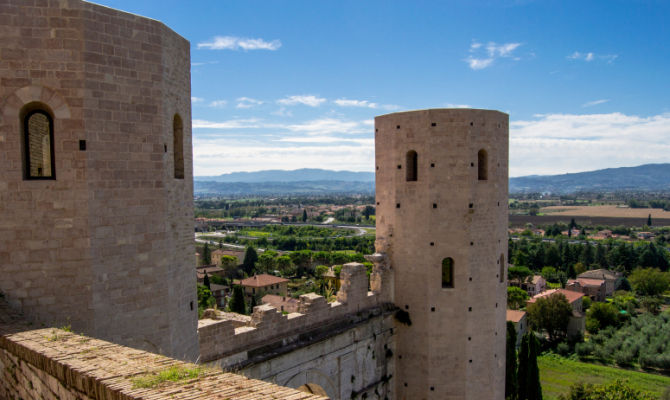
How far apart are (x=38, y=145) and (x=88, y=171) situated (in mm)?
1082

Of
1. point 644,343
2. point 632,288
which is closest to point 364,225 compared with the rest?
point 632,288

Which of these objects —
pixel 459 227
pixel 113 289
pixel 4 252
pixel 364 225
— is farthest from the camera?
pixel 364 225

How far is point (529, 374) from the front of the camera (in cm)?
2859

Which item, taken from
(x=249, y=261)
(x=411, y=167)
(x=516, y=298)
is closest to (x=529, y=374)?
(x=411, y=167)

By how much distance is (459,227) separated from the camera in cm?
1266

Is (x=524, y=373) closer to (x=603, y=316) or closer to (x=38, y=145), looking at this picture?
(x=38, y=145)

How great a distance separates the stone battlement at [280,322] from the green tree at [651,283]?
7100 cm

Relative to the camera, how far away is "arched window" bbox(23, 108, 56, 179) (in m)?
6.22

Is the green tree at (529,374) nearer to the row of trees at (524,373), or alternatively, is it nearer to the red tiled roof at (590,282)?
the row of trees at (524,373)

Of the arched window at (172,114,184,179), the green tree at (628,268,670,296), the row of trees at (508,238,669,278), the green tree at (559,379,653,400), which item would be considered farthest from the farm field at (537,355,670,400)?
the row of trees at (508,238,669,278)

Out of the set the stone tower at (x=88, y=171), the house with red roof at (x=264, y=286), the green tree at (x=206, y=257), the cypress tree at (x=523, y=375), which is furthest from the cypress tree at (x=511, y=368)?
the green tree at (x=206, y=257)

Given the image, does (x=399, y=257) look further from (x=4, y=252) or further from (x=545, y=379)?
(x=545, y=379)

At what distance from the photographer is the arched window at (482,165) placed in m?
13.1

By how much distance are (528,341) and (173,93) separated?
2851 centimetres
